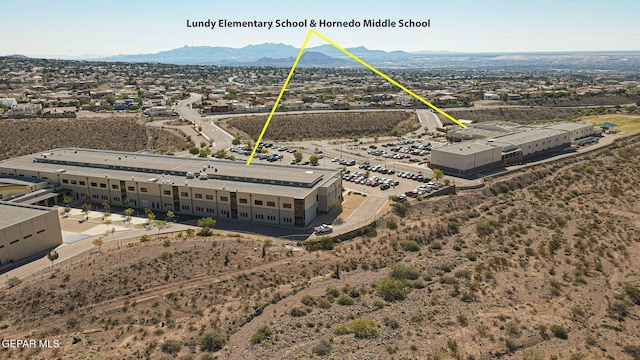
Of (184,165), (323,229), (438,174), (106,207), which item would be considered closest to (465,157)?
(438,174)

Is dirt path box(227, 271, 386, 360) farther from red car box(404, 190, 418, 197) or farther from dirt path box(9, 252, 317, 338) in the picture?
red car box(404, 190, 418, 197)

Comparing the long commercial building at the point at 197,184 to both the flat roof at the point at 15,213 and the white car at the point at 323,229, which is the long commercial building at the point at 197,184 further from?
the flat roof at the point at 15,213

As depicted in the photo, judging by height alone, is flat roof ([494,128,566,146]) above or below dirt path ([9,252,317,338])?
above

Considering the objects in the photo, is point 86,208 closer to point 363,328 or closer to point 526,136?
point 363,328

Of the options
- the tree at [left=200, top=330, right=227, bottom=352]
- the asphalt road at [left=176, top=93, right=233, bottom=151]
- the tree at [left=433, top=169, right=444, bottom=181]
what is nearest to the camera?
the tree at [left=200, top=330, right=227, bottom=352]

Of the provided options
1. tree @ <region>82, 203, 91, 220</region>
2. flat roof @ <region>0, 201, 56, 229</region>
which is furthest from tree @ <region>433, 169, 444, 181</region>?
flat roof @ <region>0, 201, 56, 229</region>
